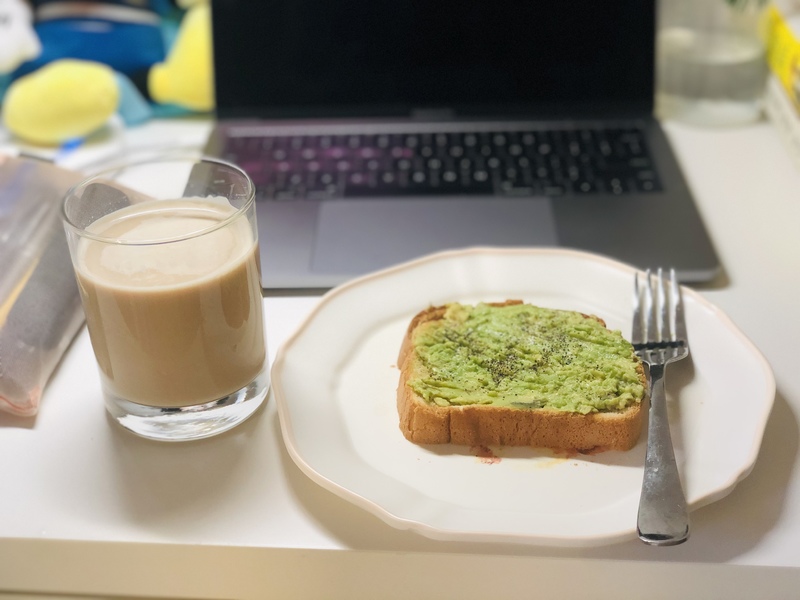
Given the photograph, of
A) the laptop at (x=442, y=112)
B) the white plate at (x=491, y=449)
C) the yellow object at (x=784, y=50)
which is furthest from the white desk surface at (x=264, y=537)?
the yellow object at (x=784, y=50)

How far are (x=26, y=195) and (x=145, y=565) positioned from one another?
464 millimetres

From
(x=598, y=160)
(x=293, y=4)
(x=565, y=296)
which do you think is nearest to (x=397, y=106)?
(x=293, y=4)

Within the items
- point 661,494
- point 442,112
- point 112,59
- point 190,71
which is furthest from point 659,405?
point 112,59

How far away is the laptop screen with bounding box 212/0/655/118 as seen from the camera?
3.68 ft

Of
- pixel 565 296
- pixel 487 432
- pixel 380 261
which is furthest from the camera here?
pixel 380 261

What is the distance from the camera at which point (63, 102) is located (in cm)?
116

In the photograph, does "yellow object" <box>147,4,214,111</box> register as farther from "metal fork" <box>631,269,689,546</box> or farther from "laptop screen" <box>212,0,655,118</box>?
"metal fork" <box>631,269,689,546</box>

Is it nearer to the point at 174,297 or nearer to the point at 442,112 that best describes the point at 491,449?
the point at 174,297

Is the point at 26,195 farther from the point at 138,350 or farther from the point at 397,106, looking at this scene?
the point at 397,106

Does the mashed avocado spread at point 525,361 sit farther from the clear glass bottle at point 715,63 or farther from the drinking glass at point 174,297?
the clear glass bottle at point 715,63

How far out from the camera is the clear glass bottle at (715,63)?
1.17 metres

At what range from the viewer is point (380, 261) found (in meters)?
0.88

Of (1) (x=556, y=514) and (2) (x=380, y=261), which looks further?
(2) (x=380, y=261)

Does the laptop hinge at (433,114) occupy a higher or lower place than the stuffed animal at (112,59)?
lower
